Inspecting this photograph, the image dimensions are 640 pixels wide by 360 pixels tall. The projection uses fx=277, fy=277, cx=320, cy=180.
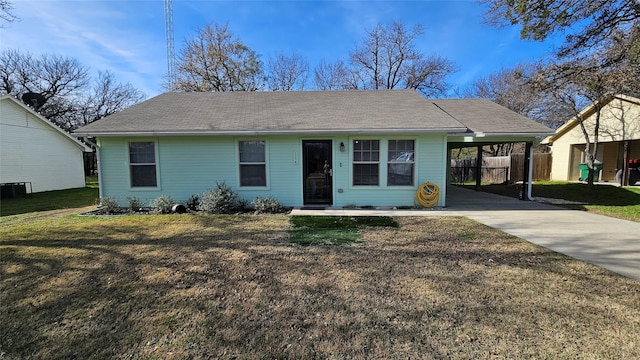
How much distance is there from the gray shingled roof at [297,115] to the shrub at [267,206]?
1993 millimetres

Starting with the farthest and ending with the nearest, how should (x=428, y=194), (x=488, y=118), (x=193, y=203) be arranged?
1. (x=488, y=118)
2. (x=193, y=203)
3. (x=428, y=194)

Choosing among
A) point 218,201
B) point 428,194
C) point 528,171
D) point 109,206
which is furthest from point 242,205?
point 528,171

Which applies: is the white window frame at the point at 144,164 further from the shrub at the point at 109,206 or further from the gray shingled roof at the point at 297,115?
the shrub at the point at 109,206

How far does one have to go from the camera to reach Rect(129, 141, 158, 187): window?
8.57 metres

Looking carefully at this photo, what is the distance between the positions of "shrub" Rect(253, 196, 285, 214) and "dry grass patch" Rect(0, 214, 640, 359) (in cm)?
277

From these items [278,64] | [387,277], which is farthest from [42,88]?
[387,277]

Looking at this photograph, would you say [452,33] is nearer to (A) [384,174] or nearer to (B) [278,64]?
(A) [384,174]

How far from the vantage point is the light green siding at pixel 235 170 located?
8.33 metres

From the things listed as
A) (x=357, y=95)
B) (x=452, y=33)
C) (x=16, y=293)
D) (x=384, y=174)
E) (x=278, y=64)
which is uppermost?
(x=278, y=64)

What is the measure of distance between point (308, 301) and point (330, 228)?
10.3 feet

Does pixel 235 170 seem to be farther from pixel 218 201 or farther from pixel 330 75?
pixel 330 75

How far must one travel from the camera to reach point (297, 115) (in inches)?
358

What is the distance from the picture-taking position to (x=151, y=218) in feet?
23.6

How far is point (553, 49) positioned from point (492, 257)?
306 inches
